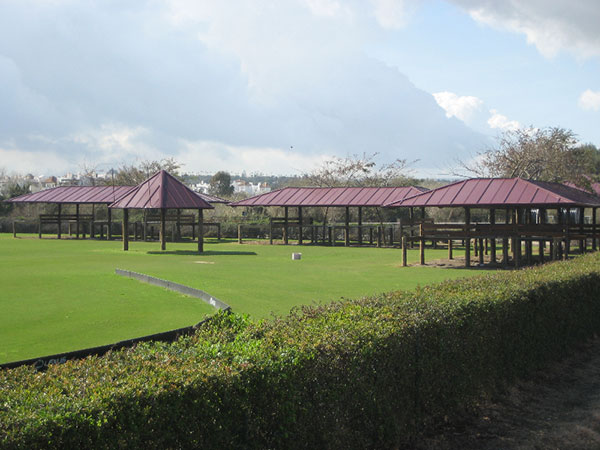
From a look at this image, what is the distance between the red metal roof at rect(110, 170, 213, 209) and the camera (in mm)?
31078

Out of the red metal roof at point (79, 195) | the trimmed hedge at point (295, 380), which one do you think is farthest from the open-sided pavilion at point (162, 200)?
the trimmed hedge at point (295, 380)

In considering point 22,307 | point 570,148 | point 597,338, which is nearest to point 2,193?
point 570,148

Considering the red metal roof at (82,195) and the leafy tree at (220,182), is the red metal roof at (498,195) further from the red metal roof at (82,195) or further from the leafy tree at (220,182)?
the leafy tree at (220,182)

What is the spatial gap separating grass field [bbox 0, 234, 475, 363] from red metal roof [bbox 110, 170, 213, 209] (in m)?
2.89

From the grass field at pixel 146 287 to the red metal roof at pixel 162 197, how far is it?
2.89m

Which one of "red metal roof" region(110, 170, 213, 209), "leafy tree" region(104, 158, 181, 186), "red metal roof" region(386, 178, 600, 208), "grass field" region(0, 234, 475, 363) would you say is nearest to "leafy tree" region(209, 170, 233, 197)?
"leafy tree" region(104, 158, 181, 186)

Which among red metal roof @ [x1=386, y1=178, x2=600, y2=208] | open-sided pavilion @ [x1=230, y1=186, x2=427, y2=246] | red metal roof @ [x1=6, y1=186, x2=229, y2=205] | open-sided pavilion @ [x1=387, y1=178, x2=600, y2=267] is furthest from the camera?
red metal roof @ [x1=6, y1=186, x2=229, y2=205]

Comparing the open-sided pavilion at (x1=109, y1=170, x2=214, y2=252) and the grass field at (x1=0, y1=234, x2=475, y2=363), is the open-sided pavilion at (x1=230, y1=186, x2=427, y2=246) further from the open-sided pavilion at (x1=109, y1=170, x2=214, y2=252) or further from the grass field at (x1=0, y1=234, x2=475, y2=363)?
the grass field at (x1=0, y1=234, x2=475, y2=363)

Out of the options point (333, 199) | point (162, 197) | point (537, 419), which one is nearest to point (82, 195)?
point (162, 197)

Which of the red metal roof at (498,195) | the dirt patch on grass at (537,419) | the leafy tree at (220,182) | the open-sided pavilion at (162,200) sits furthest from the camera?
the leafy tree at (220,182)

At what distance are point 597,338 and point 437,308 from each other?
6.40m

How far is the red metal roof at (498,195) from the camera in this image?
2264cm

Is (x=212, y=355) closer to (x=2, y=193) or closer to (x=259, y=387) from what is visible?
(x=259, y=387)

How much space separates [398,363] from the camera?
19.2 feet
